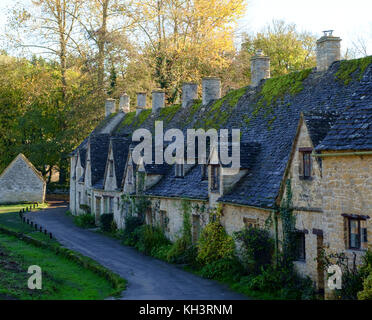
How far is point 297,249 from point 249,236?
7.09 feet

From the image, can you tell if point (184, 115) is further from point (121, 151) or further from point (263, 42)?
point (263, 42)

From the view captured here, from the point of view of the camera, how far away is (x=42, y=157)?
5769cm

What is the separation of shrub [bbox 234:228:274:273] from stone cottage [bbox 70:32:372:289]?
17.8 inches

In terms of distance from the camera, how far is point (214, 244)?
887 inches

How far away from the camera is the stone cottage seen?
15148mm

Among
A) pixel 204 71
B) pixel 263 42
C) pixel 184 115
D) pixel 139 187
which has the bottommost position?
pixel 139 187

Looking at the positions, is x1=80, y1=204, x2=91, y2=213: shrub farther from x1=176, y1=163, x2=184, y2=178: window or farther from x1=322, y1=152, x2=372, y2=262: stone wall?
x1=322, y1=152, x2=372, y2=262: stone wall

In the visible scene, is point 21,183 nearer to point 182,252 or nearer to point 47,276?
point 182,252

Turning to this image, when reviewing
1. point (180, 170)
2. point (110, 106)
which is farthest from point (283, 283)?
point (110, 106)

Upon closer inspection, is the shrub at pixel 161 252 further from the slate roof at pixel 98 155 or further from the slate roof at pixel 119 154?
the slate roof at pixel 98 155

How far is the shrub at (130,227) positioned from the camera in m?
29.8

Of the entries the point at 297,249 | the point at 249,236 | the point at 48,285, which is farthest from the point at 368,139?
the point at 48,285

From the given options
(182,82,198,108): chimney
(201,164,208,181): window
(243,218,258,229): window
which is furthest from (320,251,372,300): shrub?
(182,82,198,108): chimney

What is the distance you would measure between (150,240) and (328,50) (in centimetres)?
1355
